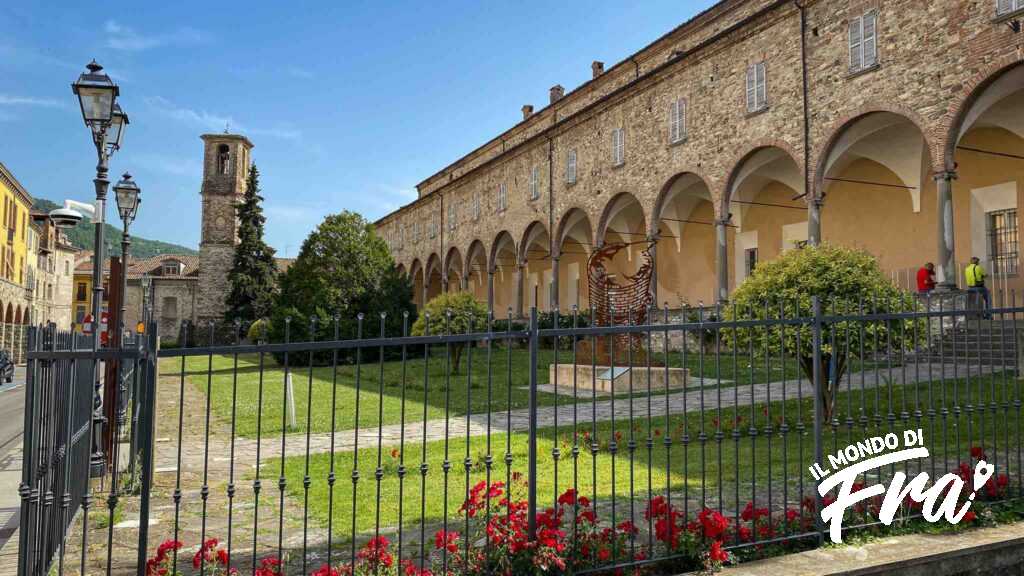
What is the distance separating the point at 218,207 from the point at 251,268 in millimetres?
7276

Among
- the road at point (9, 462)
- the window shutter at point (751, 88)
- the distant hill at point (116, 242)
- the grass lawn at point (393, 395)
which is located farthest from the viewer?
the distant hill at point (116, 242)

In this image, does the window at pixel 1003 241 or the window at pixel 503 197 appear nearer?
the window at pixel 1003 241

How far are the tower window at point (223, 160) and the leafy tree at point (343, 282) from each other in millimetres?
23724

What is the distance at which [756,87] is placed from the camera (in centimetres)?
1847

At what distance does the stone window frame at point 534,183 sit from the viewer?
29.0 m

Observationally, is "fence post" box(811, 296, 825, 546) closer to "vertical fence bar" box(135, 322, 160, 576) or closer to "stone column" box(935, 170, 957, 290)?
"vertical fence bar" box(135, 322, 160, 576)

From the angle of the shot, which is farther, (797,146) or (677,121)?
(677,121)

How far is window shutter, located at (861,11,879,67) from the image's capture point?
15.6 meters

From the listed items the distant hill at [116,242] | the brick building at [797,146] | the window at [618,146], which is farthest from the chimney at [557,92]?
the distant hill at [116,242]

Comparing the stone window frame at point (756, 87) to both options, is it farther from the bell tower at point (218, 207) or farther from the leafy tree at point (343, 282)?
the bell tower at point (218, 207)

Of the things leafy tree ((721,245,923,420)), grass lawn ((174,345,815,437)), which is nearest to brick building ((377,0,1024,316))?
grass lawn ((174,345,815,437))

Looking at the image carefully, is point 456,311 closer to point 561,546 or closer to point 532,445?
point 532,445

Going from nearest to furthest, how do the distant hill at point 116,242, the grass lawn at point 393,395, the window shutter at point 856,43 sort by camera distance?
the grass lawn at point 393,395
the window shutter at point 856,43
the distant hill at point 116,242

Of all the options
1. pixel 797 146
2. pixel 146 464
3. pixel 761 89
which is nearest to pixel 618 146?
pixel 761 89
